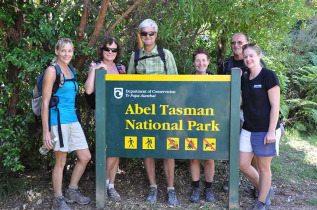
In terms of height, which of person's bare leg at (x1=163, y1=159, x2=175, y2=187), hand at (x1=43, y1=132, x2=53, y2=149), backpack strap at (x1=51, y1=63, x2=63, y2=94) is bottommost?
person's bare leg at (x1=163, y1=159, x2=175, y2=187)

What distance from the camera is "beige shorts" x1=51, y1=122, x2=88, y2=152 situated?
13.2 feet

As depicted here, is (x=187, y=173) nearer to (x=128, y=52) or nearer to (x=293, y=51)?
(x=128, y=52)

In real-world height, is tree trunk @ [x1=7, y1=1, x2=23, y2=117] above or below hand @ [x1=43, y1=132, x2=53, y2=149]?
above

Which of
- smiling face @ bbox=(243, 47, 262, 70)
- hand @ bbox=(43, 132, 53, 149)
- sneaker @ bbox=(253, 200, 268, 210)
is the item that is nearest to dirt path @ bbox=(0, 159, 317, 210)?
sneaker @ bbox=(253, 200, 268, 210)

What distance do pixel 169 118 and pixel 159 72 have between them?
0.61 m

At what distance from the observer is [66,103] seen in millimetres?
4078

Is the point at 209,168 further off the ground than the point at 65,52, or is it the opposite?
the point at 65,52

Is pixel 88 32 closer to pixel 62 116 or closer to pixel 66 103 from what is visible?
pixel 66 103

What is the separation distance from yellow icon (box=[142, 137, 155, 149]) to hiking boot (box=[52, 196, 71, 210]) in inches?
45.4

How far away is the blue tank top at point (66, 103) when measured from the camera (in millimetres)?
4008

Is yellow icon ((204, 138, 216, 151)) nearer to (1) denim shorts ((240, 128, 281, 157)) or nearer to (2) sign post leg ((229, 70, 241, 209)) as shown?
(2) sign post leg ((229, 70, 241, 209))

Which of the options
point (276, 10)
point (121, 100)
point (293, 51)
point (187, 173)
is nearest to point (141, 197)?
point (187, 173)

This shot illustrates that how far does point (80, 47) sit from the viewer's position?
176 inches

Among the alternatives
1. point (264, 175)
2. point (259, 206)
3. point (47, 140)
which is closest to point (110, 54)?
point (47, 140)
